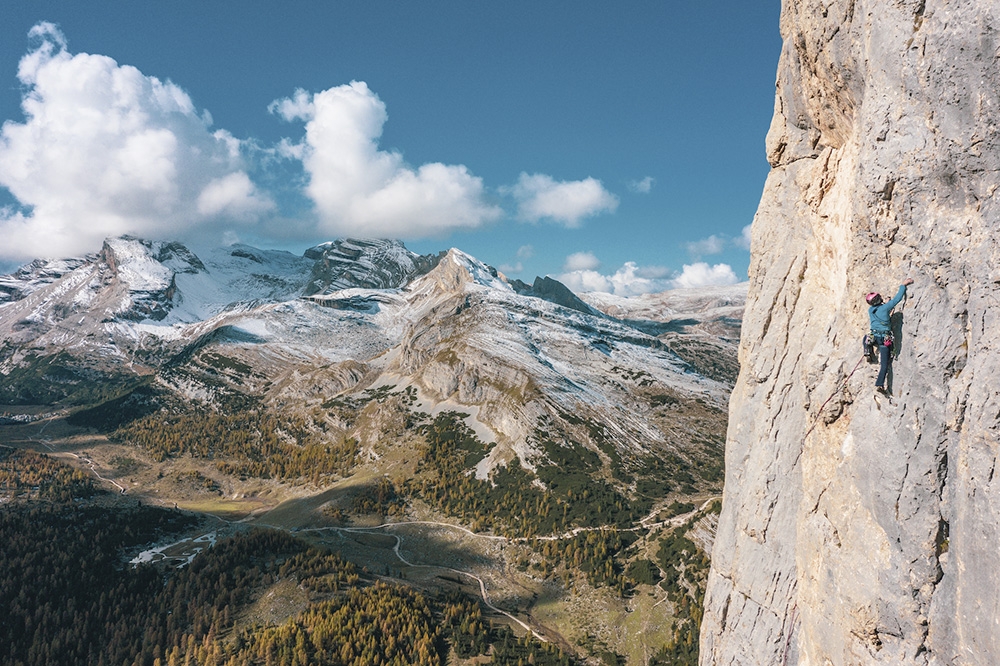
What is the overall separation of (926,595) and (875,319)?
299 inches

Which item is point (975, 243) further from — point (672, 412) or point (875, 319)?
point (672, 412)

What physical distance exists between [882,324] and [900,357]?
1.26 meters

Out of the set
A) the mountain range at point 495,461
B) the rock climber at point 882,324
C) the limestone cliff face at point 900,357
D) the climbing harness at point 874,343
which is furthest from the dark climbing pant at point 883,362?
the mountain range at point 495,461

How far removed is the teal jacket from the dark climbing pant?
54 centimetres


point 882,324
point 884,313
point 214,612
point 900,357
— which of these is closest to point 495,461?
point 214,612

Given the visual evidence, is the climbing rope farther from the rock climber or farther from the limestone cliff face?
the rock climber

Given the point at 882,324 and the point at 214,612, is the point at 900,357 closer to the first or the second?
the point at 882,324

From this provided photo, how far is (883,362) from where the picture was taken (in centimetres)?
1438

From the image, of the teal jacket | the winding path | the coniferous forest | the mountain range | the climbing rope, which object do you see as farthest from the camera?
the mountain range

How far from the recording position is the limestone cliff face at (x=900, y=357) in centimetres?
1273

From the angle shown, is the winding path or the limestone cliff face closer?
the limestone cliff face

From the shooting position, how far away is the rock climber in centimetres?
1417

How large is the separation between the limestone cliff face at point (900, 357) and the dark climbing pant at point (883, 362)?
30 centimetres

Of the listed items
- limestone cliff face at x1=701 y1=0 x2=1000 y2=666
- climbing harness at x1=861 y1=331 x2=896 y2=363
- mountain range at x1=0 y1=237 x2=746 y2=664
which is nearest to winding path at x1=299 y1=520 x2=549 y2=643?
Result: mountain range at x1=0 y1=237 x2=746 y2=664
